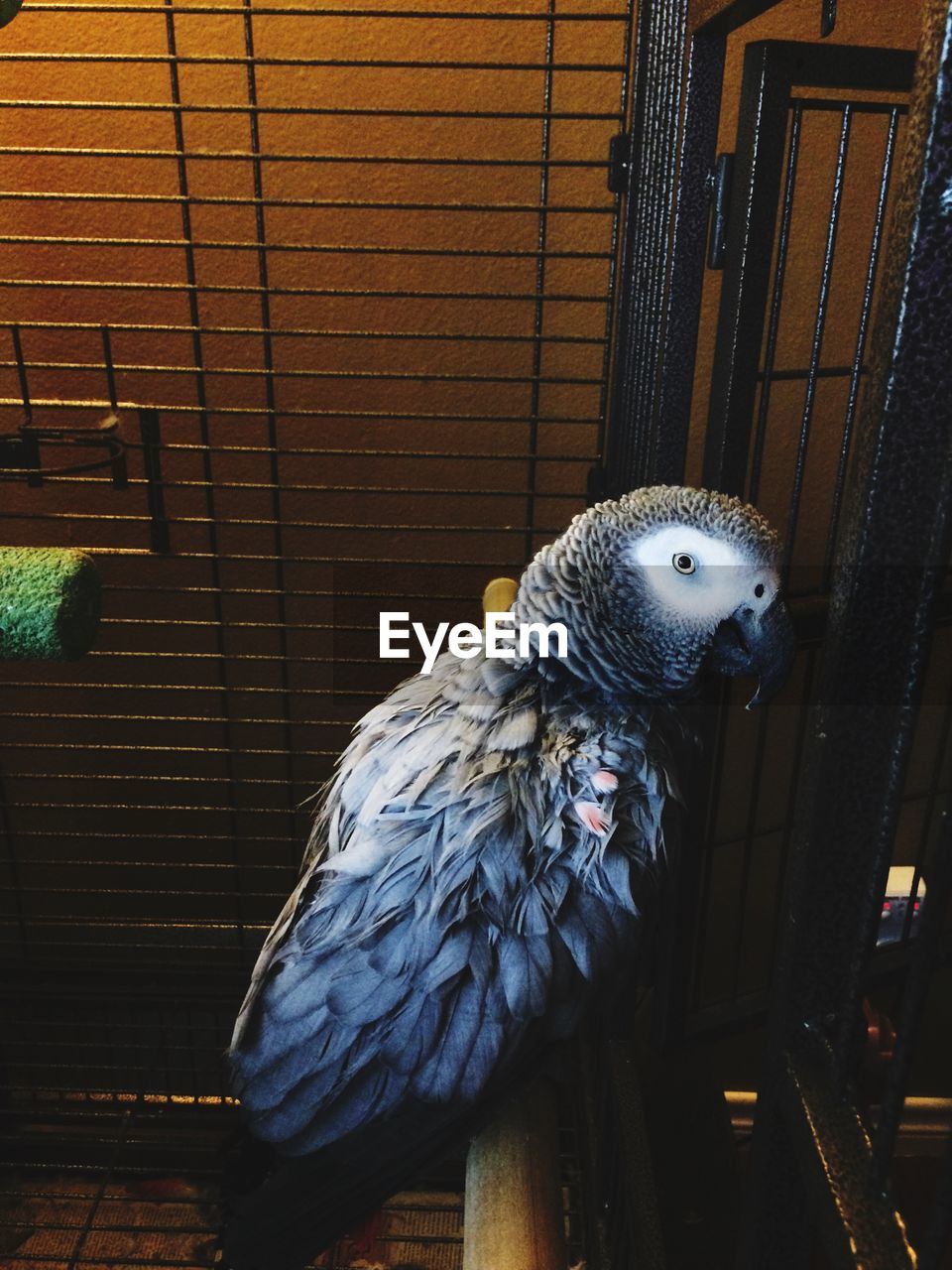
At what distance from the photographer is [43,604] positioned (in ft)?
2.31

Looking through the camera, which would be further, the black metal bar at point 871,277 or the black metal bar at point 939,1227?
the black metal bar at point 871,277

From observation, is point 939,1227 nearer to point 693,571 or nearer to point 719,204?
point 693,571

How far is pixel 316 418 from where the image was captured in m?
1.45

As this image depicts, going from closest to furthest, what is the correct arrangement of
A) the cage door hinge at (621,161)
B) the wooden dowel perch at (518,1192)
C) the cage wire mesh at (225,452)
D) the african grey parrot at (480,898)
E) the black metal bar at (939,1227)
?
the black metal bar at (939,1227)
the wooden dowel perch at (518,1192)
the african grey parrot at (480,898)
the cage door hinge at (621,161)
the cage wire mesh at (225,452)

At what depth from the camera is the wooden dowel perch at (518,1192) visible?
0.55 metres

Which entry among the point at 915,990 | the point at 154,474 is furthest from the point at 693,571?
the point at 154,474

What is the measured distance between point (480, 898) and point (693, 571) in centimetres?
31

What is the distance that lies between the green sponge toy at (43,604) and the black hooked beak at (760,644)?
54cm

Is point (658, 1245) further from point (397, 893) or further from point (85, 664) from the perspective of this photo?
point (85, 664)

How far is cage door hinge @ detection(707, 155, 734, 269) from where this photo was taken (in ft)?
2.33

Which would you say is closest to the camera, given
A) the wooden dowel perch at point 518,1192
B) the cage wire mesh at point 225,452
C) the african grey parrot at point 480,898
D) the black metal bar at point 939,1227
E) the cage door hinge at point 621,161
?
the black metal bar at point 939,1227

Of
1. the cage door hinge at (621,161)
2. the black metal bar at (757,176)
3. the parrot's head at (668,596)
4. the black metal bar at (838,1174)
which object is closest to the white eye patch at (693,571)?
the parrot's head at (668,596)

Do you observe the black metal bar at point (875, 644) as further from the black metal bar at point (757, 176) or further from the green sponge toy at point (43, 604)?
the green sponge toy at point (43, 604)

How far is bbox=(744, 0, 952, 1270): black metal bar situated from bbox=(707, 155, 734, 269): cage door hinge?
42 cm
